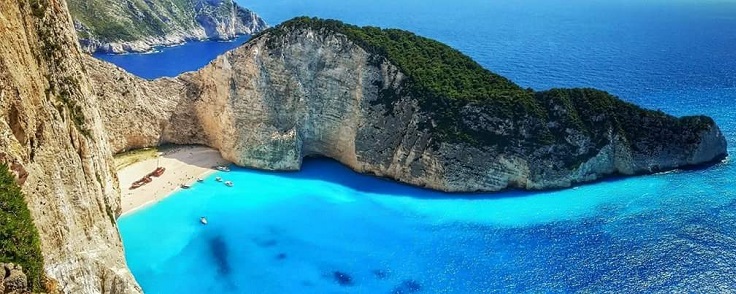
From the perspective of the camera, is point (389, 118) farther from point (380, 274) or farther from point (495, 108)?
point (380, 274)

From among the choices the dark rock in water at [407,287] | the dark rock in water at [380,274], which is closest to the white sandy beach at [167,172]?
the dark rock in water at [380,274]

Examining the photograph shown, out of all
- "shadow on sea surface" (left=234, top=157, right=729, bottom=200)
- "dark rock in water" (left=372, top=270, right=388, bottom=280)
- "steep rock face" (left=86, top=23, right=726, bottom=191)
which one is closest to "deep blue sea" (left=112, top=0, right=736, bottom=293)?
"dark rock in water" (left=372, top=270, right=388, bottom=280)

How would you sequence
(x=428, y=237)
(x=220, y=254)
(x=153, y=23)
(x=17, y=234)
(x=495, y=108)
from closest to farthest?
(x=17, y=234) < (x=220, y=254) < (x=428, y=237) < (x=495, y=108) < (x=153, y=23)

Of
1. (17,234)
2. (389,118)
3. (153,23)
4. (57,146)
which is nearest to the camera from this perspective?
(17,234)

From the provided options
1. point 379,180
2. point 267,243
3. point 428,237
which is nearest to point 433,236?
point 428,237

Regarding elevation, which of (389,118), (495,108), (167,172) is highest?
(495,108)

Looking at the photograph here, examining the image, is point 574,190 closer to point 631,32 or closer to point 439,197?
point 439,197

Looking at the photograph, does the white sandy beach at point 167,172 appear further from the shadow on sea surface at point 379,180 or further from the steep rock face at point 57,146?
the steep rock face at point 57,146
